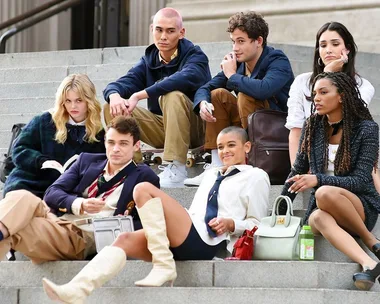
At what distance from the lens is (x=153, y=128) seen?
9.80 meters

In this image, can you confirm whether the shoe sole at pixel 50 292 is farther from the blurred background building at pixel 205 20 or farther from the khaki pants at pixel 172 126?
the blurred background building at pixel 205 20

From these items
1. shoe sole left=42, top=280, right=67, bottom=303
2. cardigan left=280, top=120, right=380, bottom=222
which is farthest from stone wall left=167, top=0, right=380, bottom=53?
shoe sole left=42, top=280, right=67, bottom=303

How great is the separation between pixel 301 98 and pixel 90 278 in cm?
230

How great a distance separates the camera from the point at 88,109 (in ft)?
30.7

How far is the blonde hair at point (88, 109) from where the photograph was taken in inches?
364

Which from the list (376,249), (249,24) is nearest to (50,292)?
(376,249)

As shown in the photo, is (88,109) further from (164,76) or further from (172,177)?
(164,76)

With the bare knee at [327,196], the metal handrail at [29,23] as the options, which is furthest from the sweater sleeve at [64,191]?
the metal handrail at [29,23]

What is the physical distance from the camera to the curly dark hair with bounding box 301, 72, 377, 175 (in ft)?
27.7

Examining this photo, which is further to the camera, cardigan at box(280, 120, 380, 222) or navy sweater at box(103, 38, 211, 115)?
navy sweater at box(103, 38, 211, 115)

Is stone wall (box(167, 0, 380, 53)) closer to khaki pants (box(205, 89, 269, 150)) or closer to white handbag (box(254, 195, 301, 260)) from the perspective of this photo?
khaki pants (box(205, 89, 269, 150))

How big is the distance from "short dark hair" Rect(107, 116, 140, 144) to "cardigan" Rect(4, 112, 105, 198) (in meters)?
0.65

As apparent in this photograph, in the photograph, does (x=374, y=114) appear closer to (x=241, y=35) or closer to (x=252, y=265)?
(x=241, y=35)

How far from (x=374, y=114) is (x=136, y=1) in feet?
15.5
